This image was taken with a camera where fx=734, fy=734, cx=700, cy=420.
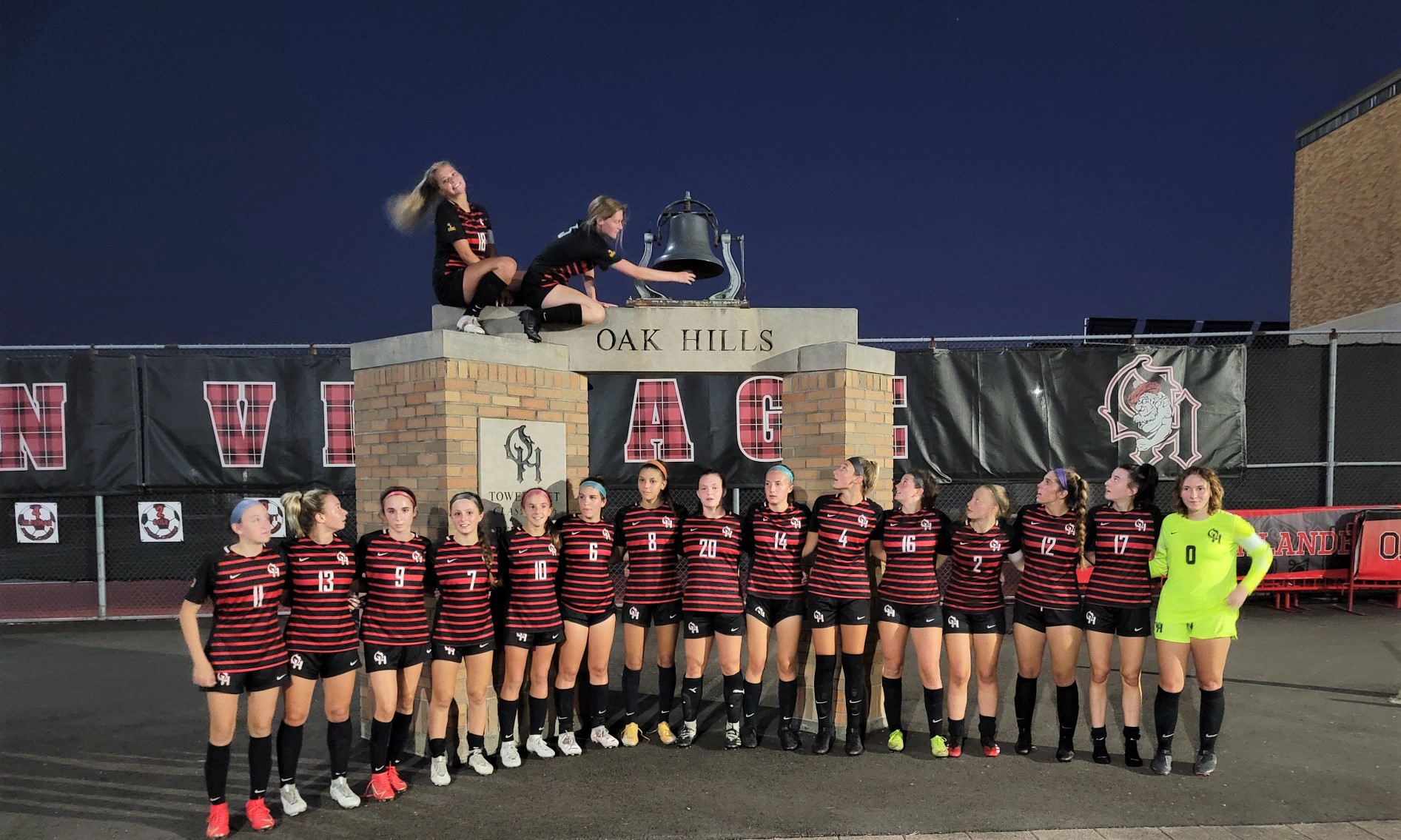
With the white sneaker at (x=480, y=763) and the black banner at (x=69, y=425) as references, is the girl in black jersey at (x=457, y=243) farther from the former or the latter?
the black banner at (x=69, y=425)

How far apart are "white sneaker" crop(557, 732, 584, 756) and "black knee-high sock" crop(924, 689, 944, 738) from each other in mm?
2214

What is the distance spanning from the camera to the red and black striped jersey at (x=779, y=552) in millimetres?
4758

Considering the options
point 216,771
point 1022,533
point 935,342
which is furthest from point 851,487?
point 935,342

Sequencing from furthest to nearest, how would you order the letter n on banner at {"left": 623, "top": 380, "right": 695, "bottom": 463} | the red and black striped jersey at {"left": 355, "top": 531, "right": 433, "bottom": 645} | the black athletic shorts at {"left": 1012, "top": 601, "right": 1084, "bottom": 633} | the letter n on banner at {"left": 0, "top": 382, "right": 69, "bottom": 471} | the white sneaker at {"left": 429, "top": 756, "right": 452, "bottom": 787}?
the letter n on banner at {"left": 623, "top": 380, "right": 695, "bottom": 463} → the letter n on banner at {"left": 0, "top": 382, "right": 69, "bottom": 471} → the black athletic shorts at {"left": 1012, "top": 601, "right": 1084, "bottom": 633} → the white sneaker at {"left": 429, "top": 756, "right": 452, "bottom": 787} → the red and black striped jersey at {"left": 355, "top": 531, "right": 433, "bottom": 645}

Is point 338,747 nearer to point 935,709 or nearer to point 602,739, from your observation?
point 602,739

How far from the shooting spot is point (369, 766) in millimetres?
4438

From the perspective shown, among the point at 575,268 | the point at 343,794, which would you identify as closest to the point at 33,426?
the point at 343,794

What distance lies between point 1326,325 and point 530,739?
20.1m

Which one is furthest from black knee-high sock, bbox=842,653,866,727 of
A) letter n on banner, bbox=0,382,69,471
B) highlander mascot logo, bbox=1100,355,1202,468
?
letter n on banner, bbox=0,382,69,471

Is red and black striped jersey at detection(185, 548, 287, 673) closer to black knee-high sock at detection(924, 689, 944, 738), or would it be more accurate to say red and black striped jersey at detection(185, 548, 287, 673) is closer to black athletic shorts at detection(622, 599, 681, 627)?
black athletic shorts at detection(622, 599, 681, 627)

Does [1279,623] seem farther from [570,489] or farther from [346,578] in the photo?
[346,578]

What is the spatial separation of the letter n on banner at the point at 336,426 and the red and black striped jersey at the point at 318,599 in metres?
5.31

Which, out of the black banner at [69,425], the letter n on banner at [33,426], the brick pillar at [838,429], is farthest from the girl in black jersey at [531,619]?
the letter n on banner at [33,426]

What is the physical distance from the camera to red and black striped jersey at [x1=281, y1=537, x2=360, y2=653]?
3895 millimetres
